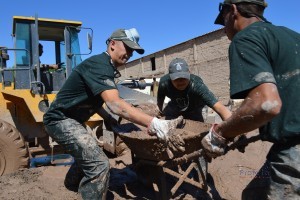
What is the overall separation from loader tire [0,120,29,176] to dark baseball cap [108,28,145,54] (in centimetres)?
254

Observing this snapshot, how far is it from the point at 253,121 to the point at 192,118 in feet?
9.32

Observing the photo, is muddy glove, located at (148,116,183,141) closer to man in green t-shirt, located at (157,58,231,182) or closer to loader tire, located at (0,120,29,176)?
man in green t-shirt, located at (157,58,231,182)

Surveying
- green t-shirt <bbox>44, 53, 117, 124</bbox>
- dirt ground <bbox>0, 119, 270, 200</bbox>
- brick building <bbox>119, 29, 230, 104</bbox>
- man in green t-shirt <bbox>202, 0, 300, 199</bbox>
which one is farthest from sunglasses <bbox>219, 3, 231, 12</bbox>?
brick building <bbox>119, 29, 230, 104</bbox>

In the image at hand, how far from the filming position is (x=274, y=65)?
71.0 inches

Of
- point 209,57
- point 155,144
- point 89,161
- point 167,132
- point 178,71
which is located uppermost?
point 209,57

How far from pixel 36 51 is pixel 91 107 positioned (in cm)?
290

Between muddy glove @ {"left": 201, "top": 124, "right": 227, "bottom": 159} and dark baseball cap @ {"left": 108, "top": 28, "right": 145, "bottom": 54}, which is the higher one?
dark baseball cap @ {"left": 108, "top": 28, "right": 145, "bottom": 54}

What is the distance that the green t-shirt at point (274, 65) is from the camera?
1.74 meters

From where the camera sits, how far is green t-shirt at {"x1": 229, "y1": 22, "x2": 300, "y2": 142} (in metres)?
1.74

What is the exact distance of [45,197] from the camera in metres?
3.70

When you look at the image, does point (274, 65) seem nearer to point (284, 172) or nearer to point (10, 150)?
point (284, 172)

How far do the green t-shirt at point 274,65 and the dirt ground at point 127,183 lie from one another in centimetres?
235

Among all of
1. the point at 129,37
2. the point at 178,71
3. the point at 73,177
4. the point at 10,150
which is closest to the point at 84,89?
the point at 129,37

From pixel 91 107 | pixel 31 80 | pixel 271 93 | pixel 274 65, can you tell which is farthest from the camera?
pixel 31 80
